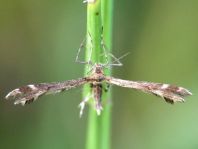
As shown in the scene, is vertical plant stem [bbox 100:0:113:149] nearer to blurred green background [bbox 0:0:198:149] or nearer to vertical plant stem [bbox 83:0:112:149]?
vertical plant stem [bbox 83:0:112:149]

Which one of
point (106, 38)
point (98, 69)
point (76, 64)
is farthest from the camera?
point (76, 64)

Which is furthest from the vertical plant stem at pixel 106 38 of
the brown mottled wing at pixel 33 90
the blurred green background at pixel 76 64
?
the blurred green background at pixel 76 64

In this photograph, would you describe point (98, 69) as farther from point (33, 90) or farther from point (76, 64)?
point (76, 64)

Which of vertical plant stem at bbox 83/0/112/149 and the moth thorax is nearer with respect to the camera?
vertical plant stem at bbox 83/0/112/149

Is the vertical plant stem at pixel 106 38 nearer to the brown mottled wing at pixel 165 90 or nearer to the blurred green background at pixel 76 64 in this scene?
the brown mottled wing at pixel 165 90

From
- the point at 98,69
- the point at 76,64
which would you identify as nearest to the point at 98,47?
the point at 98,69

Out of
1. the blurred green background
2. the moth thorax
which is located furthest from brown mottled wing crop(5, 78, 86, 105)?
the blurred green background

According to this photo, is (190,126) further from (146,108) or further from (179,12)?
(179,12)
